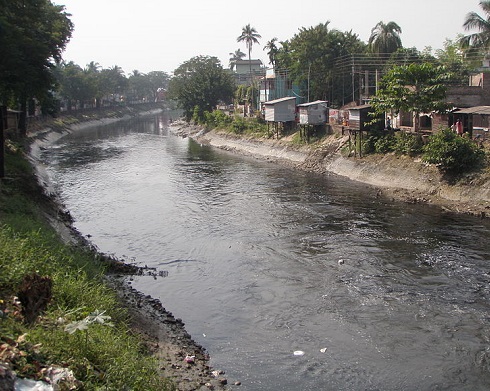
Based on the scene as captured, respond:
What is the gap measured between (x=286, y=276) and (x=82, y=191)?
72.9 feet

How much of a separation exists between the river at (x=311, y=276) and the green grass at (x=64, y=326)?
274 cm

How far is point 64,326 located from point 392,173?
2958 centimetres

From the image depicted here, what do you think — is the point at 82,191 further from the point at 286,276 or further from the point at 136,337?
the point at 136,337

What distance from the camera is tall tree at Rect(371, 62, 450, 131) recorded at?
116 ft

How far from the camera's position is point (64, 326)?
991cm

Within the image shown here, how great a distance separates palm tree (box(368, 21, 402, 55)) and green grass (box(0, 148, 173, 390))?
54.6 metres

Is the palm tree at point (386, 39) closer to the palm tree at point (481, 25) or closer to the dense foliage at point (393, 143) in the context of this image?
the palm tree at point (481, 25)

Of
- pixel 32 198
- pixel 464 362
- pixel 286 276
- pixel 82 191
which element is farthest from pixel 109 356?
pixel 82 191

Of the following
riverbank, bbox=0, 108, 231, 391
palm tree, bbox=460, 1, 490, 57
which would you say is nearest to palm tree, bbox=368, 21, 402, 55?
palm tree, bbox=460, 1, 490, 57

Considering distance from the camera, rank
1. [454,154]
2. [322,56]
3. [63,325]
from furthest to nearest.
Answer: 1. [322,56]
2. [454,154]
3. [63,325]

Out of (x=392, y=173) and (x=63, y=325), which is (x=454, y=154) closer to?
(x=392, y=173)

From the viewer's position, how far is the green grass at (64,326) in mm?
8750

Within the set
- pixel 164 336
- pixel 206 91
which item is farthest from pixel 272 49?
pixel 164 336

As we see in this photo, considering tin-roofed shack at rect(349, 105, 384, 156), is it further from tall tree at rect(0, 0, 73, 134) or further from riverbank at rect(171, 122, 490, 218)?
tall tree at rect(0, 0, 73, 134)
